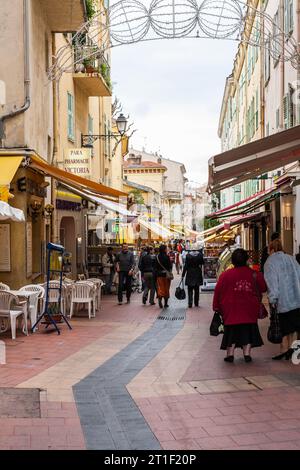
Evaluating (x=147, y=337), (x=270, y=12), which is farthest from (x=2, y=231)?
(x=270, y=12)

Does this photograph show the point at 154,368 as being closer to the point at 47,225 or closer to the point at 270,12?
the point at 47,225

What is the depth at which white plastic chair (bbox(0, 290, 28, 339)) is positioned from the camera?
453 inches

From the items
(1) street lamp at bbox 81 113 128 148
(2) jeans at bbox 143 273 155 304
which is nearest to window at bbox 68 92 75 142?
(1) street lamp at bbox 81 113 128 148

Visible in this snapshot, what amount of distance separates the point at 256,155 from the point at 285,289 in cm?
234

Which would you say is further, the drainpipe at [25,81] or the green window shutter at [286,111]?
the green window shutter at [286,111]

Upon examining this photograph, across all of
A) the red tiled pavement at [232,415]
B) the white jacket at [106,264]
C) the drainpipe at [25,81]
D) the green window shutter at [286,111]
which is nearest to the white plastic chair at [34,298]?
the drainpipe at [25,81]

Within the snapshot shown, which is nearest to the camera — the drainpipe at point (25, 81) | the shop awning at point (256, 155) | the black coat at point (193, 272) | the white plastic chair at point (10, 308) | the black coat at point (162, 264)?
the shop awning at point (256, 155)

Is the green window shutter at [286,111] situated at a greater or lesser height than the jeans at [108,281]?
greater

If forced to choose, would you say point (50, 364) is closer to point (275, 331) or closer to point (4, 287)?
point (275, 331)

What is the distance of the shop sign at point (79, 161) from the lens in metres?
18.2

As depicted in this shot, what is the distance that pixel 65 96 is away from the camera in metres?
21.4

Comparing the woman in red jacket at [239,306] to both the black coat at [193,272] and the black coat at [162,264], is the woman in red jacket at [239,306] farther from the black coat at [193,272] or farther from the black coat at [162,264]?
the black coat at [193,272]

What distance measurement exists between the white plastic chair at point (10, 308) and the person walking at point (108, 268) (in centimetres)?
983

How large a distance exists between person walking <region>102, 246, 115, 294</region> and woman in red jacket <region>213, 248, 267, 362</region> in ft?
42.0
